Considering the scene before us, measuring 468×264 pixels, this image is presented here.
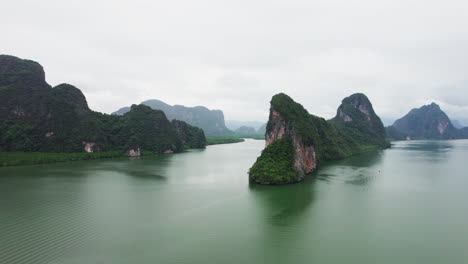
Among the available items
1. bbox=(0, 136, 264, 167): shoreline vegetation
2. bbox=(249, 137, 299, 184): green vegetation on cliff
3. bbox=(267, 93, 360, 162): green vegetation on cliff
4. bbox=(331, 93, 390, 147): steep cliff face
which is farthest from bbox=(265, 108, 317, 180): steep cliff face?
bbox=(331, 93, 390, 147): steep cliff face

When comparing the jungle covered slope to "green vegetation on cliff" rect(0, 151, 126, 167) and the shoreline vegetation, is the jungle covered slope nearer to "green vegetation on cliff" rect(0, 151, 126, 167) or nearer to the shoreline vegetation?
the shoreline vegetation

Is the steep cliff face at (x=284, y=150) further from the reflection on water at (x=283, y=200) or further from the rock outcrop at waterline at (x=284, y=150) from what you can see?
the reflection on water at (x=283, y=200)

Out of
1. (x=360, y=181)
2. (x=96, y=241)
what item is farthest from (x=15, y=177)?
(x=360, y=181)

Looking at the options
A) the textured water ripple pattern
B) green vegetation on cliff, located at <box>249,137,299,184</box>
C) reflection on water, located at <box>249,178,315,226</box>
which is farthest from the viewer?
green vegetation on cliff, located at <box>249,137,299,184</box>

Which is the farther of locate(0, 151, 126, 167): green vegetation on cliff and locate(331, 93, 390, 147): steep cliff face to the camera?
locate(331, 93, 390, 147): steep cliff face

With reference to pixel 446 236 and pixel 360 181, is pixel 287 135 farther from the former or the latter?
pixel 446 236

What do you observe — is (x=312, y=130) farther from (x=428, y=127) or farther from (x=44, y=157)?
(x=428, y=127)

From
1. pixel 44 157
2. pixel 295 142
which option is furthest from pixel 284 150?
pixel 44 157
